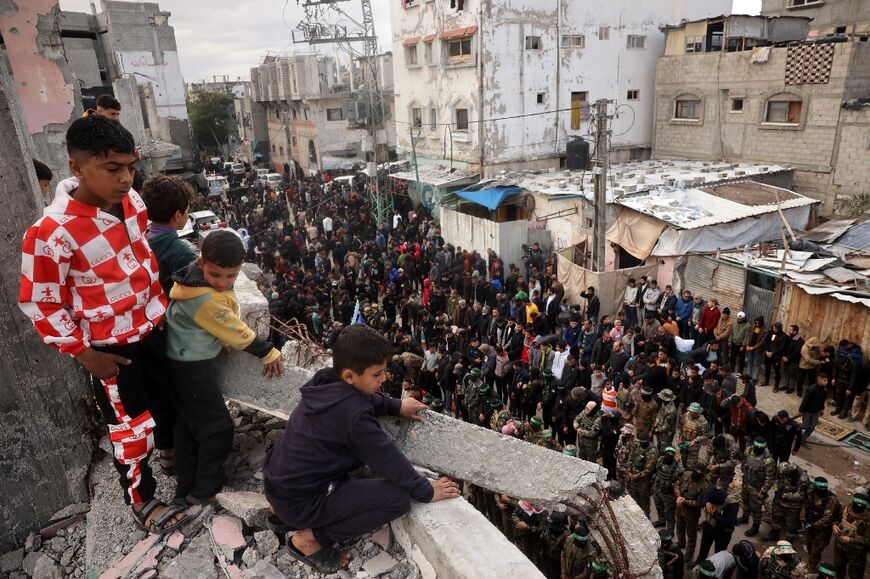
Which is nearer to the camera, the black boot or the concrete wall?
the black boot

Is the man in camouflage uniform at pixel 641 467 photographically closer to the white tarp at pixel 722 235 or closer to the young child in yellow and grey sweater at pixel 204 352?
the young child in yellow and grey sweater at pixel 204 352

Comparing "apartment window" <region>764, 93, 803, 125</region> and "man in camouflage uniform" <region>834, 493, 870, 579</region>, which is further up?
"apartment window" <region>764, 93, 803, 125</region>

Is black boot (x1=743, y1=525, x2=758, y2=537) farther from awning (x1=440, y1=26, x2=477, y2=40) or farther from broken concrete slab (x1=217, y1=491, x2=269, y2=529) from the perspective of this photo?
awning (x1=440, y1=26, x2=477, y2=40)

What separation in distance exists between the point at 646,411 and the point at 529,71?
54.4 ft

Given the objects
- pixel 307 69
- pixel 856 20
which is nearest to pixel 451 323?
pixel 856 20

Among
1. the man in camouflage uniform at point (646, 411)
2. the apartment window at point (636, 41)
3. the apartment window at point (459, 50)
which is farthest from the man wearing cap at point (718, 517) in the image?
the apartment window at point (636, 41)

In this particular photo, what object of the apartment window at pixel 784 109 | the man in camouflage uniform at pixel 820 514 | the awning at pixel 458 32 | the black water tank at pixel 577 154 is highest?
the awning at pixel 458 32

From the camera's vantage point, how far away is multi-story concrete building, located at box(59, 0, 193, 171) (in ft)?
90.7

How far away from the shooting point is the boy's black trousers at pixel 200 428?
325 cm

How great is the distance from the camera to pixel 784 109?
18.8 meters

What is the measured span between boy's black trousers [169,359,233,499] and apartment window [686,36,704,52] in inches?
905

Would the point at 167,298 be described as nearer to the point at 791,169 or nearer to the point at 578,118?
the point at 791,169

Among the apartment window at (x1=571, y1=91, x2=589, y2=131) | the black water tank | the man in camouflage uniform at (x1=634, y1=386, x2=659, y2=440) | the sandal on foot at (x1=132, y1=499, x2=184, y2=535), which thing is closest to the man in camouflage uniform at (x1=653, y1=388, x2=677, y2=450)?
the man in camouflage uniform at (x1=634, y1=386, x2=659, y2=440)

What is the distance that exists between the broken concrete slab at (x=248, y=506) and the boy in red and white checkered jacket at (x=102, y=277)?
0.50m
